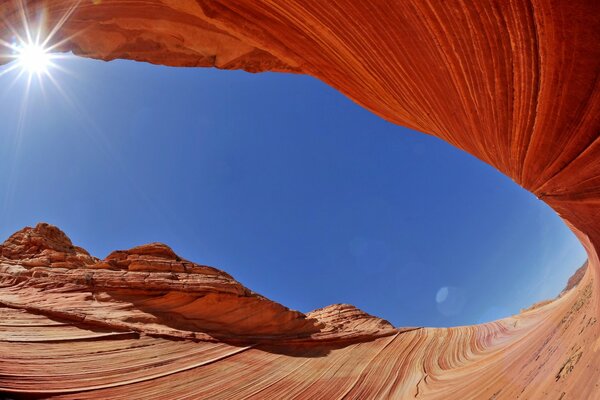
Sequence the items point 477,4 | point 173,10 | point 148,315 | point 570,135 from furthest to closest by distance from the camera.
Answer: point 148,315
point 173,10
point 570,135
point 477,4

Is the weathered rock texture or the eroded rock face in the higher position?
the eroded rock face

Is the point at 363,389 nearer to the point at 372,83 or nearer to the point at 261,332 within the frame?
the point at 261,332

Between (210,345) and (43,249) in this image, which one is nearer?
(210,345)

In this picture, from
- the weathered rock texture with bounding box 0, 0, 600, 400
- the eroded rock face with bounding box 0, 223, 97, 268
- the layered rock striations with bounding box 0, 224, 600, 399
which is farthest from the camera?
the eroded rock face with bounding box 0, 223, 97, 268

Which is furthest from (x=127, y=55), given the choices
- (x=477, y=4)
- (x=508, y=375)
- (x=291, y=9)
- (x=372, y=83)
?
(x=508, y=375)

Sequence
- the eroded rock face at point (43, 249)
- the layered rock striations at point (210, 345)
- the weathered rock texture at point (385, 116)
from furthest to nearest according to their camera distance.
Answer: the eroded rock face at point (43, 249)
the layered rock striations at point (210, 345)
the weathered rock texture at point (385, 116)

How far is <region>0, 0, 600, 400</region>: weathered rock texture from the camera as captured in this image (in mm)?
3232

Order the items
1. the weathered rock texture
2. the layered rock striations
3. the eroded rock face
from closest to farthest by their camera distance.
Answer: the weathered rock texture → the layered rock striations → the eroded rock face

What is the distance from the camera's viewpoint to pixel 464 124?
5.56 meters

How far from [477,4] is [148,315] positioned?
35.2ft

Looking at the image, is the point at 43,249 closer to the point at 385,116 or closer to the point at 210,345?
the point at 210,345

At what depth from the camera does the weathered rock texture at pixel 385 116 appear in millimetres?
3232

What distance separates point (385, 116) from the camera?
29.3ft

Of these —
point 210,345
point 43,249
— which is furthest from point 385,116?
point 43,249
